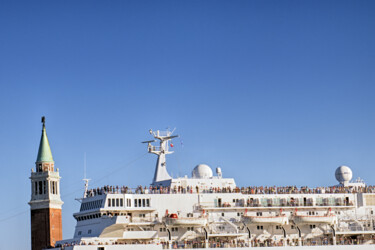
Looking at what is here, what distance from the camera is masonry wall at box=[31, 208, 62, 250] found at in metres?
102

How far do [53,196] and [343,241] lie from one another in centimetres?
4133

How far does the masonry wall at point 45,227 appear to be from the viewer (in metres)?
102

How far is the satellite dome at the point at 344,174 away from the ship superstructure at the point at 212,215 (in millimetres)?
5184

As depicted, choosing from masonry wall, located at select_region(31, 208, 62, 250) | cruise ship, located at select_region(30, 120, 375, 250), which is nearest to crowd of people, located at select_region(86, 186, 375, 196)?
cruise ship, located at select_region(30, 120, 375, 250)

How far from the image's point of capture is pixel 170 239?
74438 millimetres

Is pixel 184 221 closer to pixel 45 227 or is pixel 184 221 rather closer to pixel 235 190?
pixel 235 190

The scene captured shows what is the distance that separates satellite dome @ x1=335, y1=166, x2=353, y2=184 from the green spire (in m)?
37.6

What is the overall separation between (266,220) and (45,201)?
37.1m

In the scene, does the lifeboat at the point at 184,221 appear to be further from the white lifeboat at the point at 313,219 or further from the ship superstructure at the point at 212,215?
the white lifeboat at the point at 313,219

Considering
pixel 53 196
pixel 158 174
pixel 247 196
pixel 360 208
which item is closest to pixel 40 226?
pixel 53 196

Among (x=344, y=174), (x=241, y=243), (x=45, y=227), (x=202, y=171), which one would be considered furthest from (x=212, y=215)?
(x=45, y=227)

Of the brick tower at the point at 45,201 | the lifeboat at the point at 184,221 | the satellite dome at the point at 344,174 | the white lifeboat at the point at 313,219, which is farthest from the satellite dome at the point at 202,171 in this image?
the brick tower at the point at 45,201

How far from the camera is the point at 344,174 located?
88.6 meters

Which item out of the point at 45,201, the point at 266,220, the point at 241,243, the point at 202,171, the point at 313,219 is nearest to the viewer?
the point at 241,243
